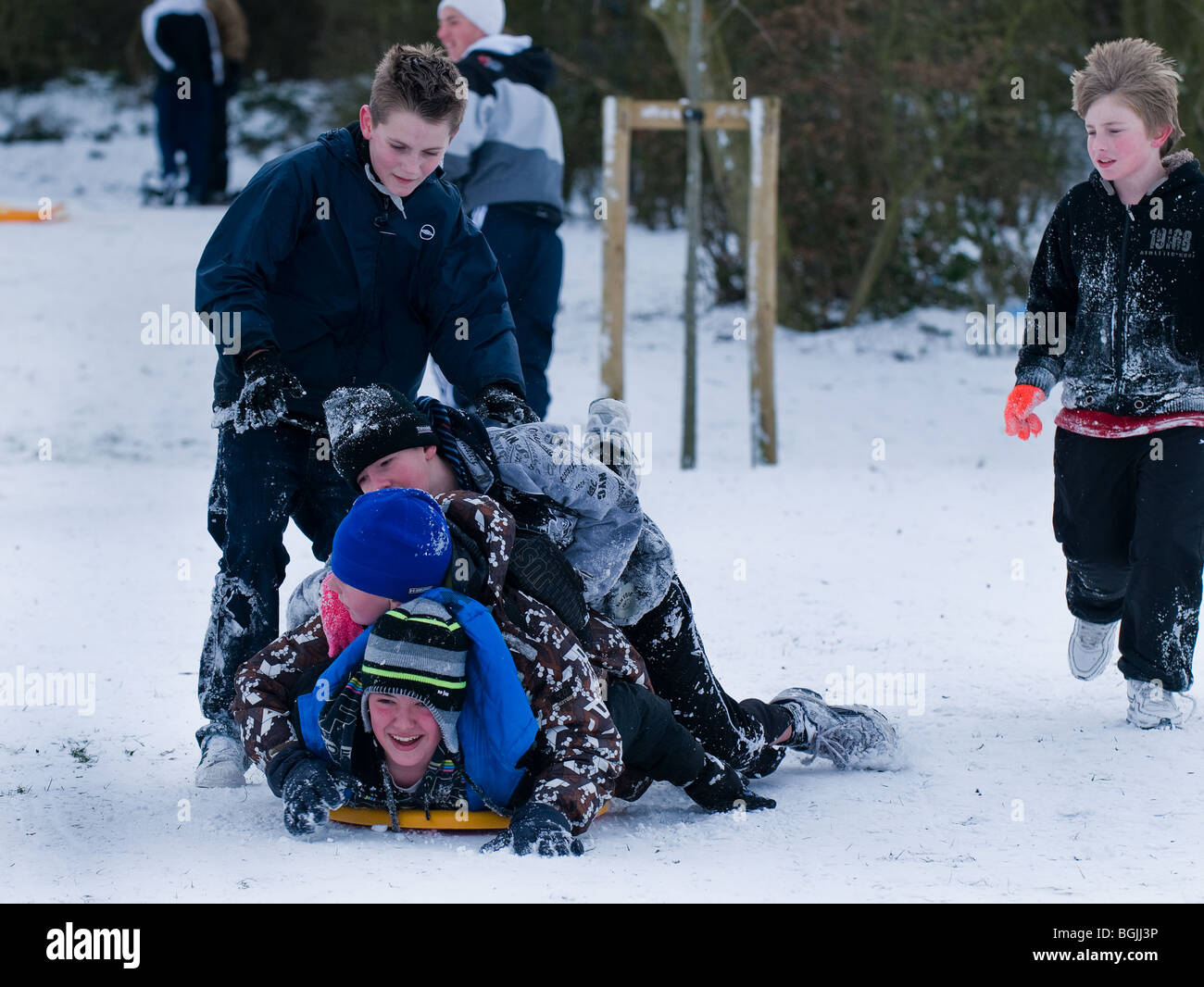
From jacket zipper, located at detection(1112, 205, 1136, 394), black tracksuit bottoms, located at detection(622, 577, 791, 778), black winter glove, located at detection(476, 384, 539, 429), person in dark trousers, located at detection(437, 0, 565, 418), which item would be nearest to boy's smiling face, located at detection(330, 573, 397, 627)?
black tracksuit bottoms, located at detection(622, 577, 791, 778)

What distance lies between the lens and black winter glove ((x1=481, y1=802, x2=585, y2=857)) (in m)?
2.87

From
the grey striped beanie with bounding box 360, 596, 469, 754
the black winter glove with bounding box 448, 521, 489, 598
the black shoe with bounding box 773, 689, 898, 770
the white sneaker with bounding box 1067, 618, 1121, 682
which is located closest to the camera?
the grey striped beanie with bounding box 360, 596, 469, 754

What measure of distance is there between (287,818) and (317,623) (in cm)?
42

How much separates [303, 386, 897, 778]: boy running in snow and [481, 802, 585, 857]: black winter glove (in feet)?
1.31

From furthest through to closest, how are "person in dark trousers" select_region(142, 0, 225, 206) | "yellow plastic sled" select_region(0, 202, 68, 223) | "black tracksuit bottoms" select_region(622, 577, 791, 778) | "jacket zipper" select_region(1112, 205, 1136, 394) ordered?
"yellow plastic sled" select_region(0, 202, 68, 223) → "person in dark trousers" select_region(142, 0, 225, 206) → "jacket zipper" select_region(1112, 205, 1136, 394) → "black tracksuit bottoms" select_region(622, 577, 791, 778)

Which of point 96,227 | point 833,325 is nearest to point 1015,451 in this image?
point 833,325

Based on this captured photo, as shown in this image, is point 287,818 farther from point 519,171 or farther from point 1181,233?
point 519,171

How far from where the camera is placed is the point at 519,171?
6.05 m

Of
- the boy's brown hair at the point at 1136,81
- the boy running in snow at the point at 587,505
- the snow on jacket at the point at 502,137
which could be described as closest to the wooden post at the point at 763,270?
the snow on jacket at the point at 502,137

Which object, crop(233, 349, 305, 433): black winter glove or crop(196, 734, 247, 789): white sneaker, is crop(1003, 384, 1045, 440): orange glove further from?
crop(196, 734, 247, 789): white sneaker

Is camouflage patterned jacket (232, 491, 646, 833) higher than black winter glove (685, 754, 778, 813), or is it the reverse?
camouflage patterned jacket (232, 491, 646, 833)

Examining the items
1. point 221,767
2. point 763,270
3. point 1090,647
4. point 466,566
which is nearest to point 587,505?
point 466,566

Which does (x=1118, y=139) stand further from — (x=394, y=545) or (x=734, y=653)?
(x=394, y=545)

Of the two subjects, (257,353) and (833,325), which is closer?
(257,353)
